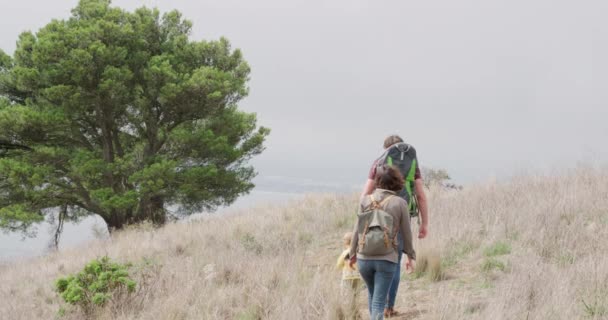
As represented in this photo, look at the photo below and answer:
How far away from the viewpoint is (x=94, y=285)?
588cm

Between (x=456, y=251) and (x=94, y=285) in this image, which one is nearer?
(x=94, y=285)

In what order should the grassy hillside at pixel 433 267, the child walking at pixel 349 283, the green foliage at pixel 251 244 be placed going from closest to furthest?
the grassy hillside at pixel 433 267, the child walking at pixel 349 283, the green foliage at pixel 251 244

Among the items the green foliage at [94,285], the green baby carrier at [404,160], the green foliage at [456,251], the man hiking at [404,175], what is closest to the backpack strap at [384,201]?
the man hiking at [404,175]

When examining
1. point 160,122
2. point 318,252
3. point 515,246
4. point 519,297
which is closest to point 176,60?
point 160,122

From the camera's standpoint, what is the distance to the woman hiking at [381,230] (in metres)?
4.12

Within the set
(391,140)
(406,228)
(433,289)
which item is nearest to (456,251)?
(433,289)

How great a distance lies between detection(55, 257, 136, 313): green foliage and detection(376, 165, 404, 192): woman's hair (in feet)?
11.6

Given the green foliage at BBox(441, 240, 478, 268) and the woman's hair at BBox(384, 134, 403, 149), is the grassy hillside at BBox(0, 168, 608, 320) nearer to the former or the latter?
the green foliage at BBox(441, 240, 478, 268)

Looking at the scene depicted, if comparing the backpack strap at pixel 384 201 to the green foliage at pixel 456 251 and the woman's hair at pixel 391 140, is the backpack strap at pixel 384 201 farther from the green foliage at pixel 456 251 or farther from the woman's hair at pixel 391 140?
the green foliage at pixel 456 251

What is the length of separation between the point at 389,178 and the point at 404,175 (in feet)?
2.02

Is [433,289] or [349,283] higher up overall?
[349,283]

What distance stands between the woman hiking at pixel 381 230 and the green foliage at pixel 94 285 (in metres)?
3.26

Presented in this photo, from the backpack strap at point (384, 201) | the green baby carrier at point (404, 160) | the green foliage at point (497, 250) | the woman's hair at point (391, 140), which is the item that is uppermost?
the woman's hair at point (391, 140)

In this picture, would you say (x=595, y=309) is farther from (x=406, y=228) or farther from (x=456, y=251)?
(x=456, y=251)
